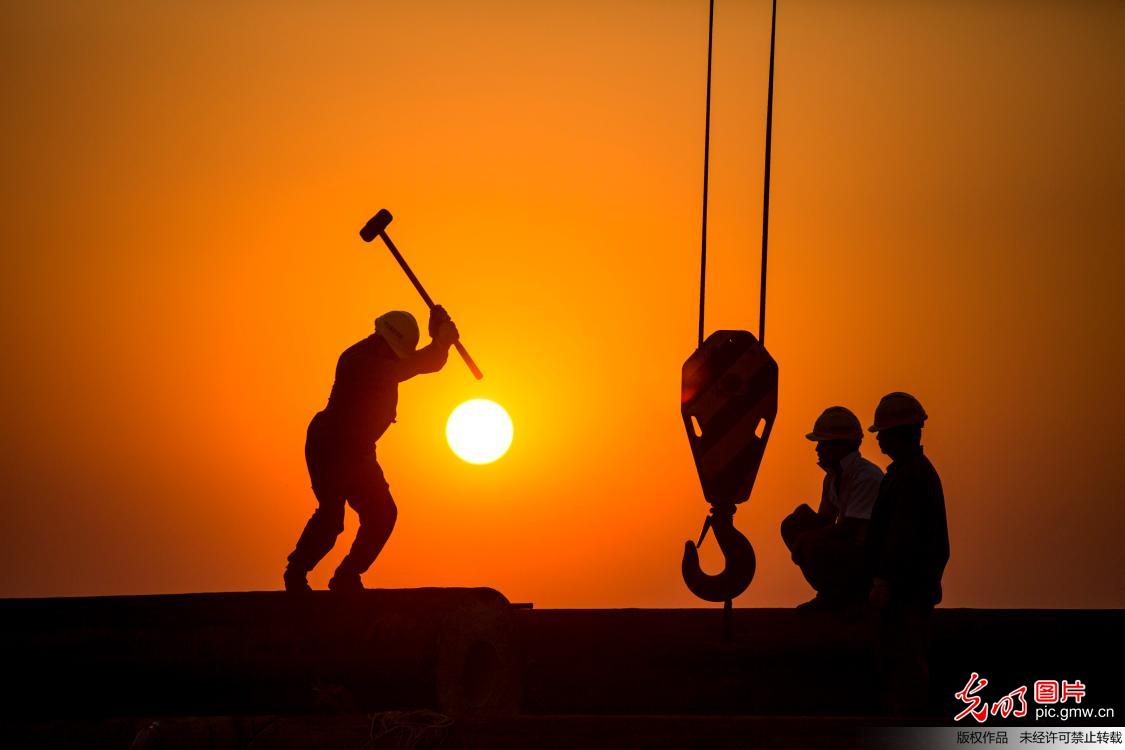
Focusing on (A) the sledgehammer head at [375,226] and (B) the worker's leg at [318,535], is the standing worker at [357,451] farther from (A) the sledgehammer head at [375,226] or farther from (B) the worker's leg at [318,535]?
(A) the sledgehammer head at [375,226]

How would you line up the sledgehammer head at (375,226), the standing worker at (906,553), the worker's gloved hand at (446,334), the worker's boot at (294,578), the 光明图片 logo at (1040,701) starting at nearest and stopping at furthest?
the standing worker at (906,553) < the 光明图片 logo at (1040,701) < the worker's boot at (294,578) < the worker's gloved hand at (446,334) < the sledgehammer head at (375,226)

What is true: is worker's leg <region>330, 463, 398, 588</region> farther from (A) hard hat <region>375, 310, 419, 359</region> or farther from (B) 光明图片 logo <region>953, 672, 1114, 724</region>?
(B) 光明图片 logo <region>953, 672, 1114, 724</region>

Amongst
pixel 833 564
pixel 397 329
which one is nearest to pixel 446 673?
pixel 397 329

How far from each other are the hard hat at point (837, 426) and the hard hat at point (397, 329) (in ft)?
6.72

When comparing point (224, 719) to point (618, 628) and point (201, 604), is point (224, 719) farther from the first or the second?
point (618, 628)

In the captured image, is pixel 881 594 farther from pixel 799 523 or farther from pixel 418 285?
pixel 418 285

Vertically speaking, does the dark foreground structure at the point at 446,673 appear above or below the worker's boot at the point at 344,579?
below

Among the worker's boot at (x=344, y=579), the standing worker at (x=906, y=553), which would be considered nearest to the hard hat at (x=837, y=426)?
the standing worker at (x=906, y=553)

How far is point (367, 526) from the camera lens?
7.50 metres

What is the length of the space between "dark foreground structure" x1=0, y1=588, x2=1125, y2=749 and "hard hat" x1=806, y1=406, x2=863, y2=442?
35.4 inches

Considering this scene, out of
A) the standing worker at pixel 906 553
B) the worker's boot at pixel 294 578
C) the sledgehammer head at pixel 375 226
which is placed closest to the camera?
the standing worker at pixel 906 553

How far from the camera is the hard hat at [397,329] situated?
24.7ft

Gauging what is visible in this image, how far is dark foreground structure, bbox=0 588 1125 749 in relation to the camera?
530 centimetres

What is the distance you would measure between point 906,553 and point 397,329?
8.79 feet
